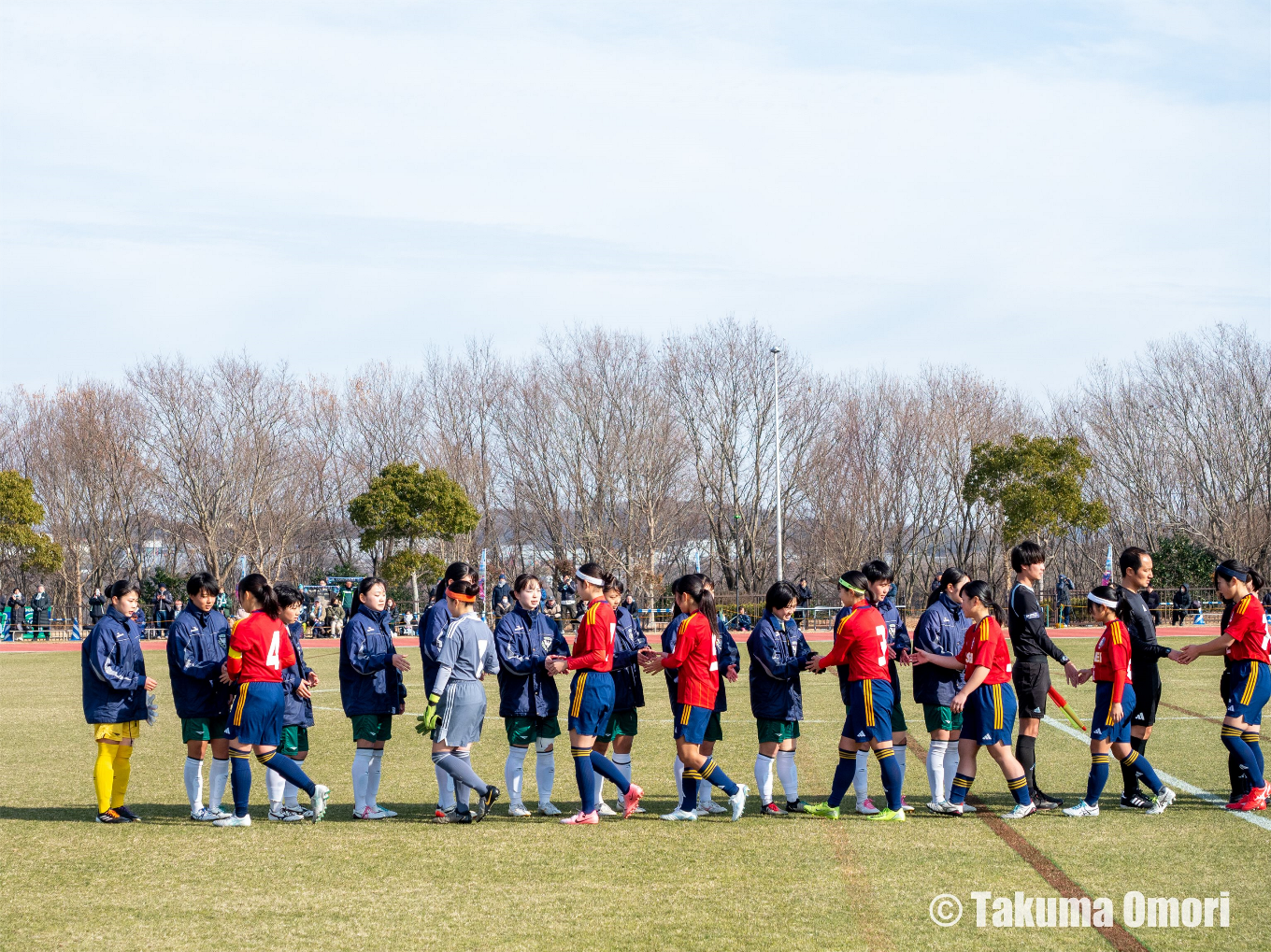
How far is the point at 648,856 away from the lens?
23.7 feet

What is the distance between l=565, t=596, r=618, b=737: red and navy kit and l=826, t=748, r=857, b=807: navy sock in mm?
1690

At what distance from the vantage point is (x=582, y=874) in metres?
6.77

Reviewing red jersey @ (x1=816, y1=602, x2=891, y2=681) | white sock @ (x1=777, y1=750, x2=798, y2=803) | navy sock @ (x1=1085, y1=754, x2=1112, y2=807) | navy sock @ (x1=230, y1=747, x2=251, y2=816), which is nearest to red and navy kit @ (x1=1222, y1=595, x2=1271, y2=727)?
A: navy sock @ (x1=1085, y1=754, x2=1112, y2=807)

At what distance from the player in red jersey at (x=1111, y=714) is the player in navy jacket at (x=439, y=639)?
449 centimetres

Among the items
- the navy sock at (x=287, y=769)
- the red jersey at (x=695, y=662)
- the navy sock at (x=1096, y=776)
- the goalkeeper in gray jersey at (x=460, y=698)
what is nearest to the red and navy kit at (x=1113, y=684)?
the navy sock at (x=1096, y=776)

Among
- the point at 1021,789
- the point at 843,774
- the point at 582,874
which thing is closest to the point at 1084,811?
the point at 1021,789

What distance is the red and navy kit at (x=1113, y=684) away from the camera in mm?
8188

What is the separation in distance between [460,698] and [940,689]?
139 inches

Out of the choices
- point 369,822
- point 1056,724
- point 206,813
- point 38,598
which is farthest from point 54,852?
point 38,598

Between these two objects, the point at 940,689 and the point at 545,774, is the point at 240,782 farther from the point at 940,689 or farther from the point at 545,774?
the point at 940,689

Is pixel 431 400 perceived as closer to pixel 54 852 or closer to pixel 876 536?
pixel 876 536

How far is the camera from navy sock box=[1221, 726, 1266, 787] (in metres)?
8.34

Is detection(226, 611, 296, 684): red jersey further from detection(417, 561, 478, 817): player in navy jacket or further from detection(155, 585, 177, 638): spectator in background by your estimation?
detection(155, 585, 177, 638): spectator in background

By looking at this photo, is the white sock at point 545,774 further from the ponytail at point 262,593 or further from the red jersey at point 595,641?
the ponytail at point 262,593
